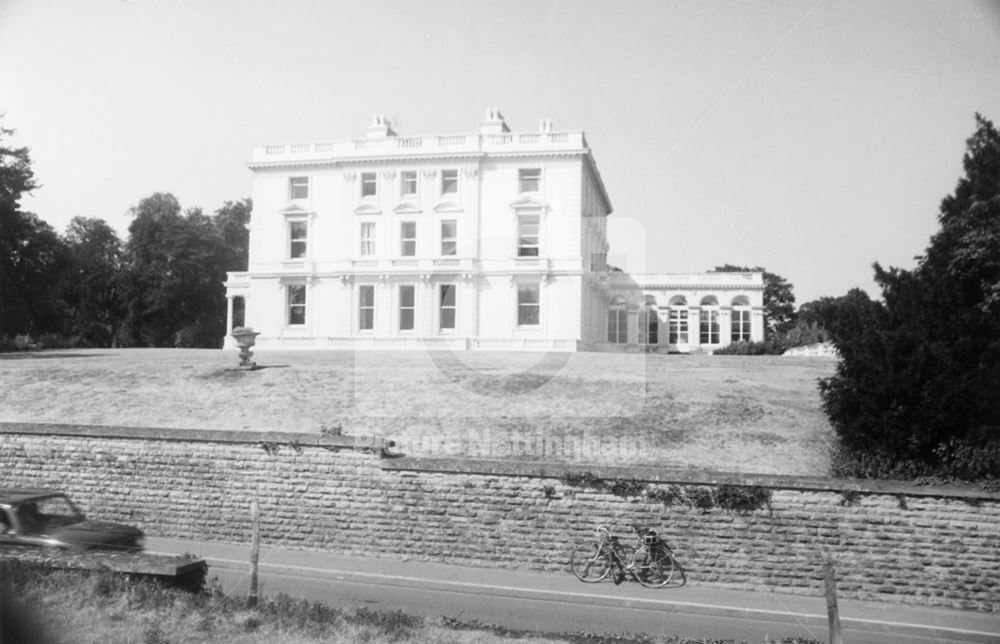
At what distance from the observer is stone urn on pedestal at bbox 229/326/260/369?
22492mm

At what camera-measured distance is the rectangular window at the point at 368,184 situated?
4056cm

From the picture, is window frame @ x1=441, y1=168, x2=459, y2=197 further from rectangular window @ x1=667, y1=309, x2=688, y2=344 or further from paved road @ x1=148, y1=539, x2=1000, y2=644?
paved road @ x1=148, y1=539, x2=1000, y2=644

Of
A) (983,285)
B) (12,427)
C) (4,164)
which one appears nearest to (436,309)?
(4,164)

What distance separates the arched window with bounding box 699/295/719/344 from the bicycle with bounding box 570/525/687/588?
134 feet

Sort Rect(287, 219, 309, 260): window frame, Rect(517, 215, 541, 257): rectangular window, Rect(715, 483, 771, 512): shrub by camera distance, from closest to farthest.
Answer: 1. Rect(715, 483, 771, 512): shrub
2. Rect(517, 215, 541, 257): rectangular window
3. Rect(287, 219, 309, 260): window frame

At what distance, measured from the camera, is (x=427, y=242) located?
39938mm

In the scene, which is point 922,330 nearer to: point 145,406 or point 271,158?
point 145,406

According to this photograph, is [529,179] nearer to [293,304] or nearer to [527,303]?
[527,303]

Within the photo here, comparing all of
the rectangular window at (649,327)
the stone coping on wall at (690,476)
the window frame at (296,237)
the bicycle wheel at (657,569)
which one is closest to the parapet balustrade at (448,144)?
the window frame at (296,237)

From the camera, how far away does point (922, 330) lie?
13.1 metres

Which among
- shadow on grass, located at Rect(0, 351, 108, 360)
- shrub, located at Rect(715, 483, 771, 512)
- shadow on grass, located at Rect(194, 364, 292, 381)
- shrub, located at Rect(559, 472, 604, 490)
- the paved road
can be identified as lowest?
the paved road

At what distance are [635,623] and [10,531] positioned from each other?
8191 millimetres

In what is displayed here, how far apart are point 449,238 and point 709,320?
2008 centimetres

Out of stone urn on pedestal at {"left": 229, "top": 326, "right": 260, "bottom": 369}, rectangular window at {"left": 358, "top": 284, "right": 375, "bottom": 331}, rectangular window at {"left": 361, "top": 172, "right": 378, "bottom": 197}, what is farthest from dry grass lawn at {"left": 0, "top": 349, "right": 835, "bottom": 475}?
rectangular window at {"left": 361, "top": 172, "right": 378, "bottom": 197}
